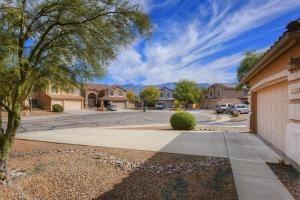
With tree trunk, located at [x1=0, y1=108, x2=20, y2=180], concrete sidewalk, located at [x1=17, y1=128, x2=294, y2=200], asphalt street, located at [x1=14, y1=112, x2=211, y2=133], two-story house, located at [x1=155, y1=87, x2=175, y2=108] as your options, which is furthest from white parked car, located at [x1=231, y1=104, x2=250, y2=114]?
two-story house, located at [x1=155, y1=87, x2=175, y2=108]

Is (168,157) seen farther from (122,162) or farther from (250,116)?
(250,116)

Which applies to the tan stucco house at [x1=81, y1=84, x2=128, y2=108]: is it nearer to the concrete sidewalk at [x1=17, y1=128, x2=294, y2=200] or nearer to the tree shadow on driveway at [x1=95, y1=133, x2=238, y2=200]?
the concrete sidewalk at [x1=17, y1=128, x2=294, y2=200]

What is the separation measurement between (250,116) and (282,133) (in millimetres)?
5180

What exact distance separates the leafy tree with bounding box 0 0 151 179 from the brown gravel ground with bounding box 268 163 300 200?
4.75m

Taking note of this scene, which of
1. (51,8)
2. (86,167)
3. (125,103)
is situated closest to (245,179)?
(86,167)

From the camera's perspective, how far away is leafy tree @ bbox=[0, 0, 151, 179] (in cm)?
485

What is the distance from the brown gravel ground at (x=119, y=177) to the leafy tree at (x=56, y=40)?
3.47 ft

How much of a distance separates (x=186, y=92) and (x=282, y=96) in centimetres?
5371

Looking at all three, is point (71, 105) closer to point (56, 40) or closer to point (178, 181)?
point (56, 40)

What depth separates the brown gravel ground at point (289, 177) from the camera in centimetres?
427

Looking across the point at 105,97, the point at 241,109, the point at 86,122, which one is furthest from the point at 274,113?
A: the point at 105,97

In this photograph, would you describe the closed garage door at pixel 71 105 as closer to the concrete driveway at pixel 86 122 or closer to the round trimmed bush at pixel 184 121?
the concrete driveway at pixel 86 122

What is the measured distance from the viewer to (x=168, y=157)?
703 centimetres

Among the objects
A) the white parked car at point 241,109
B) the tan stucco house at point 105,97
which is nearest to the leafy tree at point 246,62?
the white parked car at point 241,109
